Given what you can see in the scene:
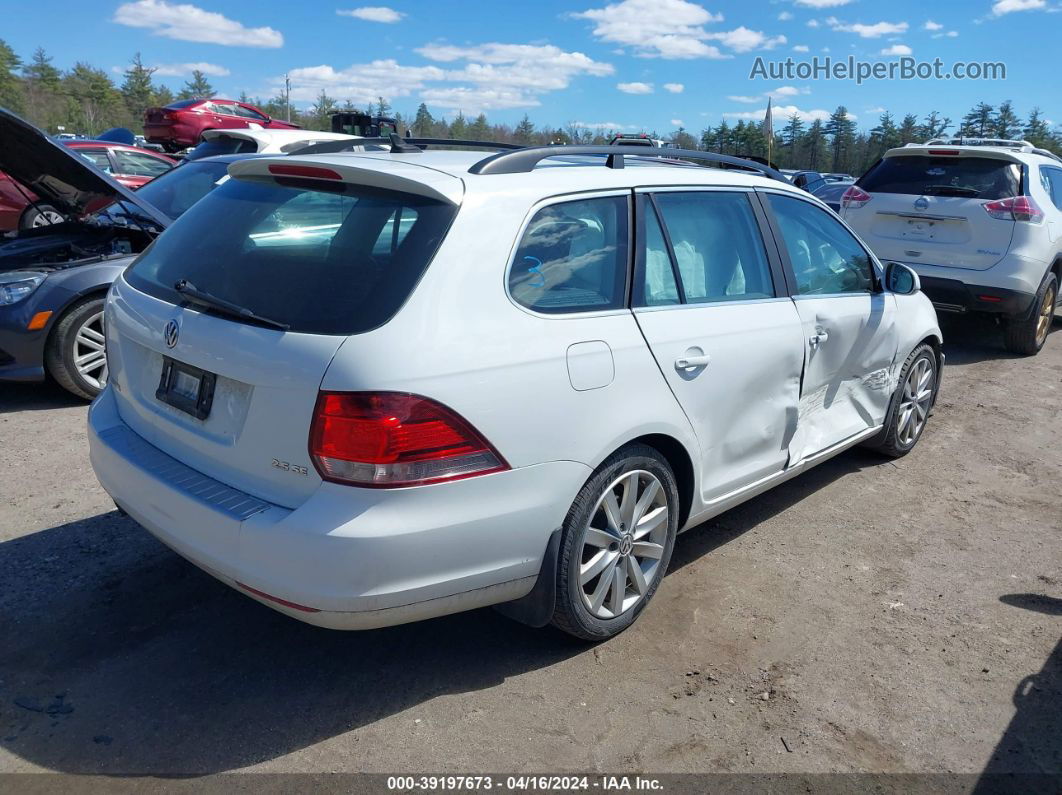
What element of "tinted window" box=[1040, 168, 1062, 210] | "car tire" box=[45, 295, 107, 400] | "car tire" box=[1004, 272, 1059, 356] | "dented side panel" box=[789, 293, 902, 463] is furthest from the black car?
"tinted window" box=[1040, 168, 1062, 210]

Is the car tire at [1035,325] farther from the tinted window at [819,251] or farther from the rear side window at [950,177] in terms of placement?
the tinted window at [819,251]

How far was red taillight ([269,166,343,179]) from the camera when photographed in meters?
3.01

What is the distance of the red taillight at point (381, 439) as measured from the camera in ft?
8.14

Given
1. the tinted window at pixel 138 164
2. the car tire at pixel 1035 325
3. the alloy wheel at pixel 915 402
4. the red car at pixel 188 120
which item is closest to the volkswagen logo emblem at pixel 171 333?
the alloy wheel at pixel 915 402

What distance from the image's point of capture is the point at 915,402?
5449 millimetres

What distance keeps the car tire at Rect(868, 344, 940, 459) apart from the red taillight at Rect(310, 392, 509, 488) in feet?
11.7

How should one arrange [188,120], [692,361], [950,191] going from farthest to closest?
1. [188,120]
2. [950,191]
3. [692,361]

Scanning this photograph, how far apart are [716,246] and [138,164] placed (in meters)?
13.9

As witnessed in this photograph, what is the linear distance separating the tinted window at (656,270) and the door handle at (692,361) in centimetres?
24

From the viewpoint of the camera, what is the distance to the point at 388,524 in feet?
8.22

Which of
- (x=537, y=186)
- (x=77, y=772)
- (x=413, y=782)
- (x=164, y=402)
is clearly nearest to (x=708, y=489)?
(x=537, y=186)

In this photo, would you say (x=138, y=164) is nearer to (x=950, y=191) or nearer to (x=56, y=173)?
(x=56, y=173)

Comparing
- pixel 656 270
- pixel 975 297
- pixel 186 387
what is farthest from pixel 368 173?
pixel 975 297

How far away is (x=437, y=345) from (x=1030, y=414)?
5.67m
